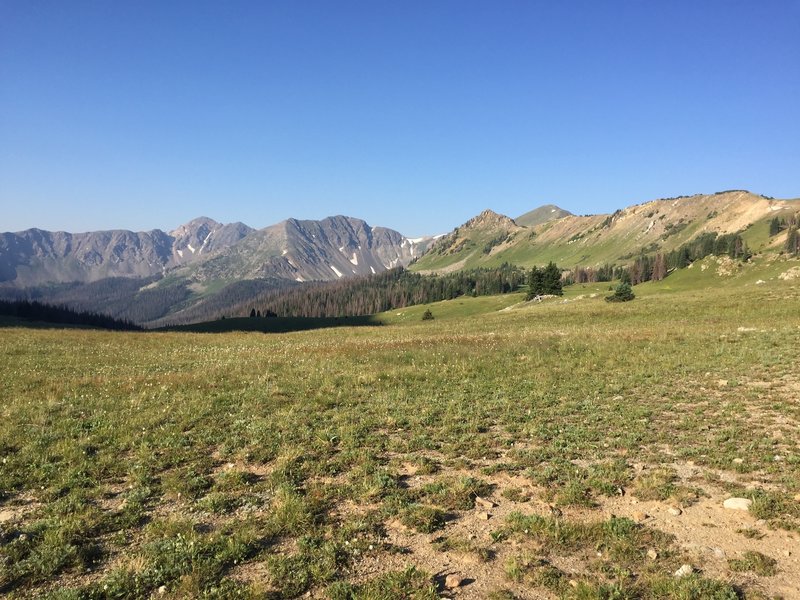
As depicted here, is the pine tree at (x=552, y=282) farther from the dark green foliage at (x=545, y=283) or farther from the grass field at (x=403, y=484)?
the grass field at (x=403, y=484)

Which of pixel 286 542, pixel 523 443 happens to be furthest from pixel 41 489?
pixel 523 443

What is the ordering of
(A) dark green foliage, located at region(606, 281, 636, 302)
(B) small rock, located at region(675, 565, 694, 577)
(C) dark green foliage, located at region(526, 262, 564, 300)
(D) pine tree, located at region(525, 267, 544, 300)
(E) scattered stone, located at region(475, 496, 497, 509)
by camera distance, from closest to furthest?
(B) small rock, located at region(675, 565, 694, 577), (E) scattered stone, located at region(475, 496, 497, 509), (A) dark green foliage, located at region(606, 281, 636, 302), (C) dark green foliage, located at region(526, 262, 564, 300), (D) pine tree, located at region(525, 267, 544, 300)

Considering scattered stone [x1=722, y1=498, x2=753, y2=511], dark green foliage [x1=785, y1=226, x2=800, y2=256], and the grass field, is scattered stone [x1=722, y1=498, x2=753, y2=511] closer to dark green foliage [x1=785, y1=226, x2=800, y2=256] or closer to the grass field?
the grass field

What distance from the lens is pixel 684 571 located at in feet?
23.9

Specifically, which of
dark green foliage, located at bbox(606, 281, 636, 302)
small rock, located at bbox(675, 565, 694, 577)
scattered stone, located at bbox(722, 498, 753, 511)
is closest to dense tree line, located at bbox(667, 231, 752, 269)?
dark green foliage, located at bbox(606, 281, 636, 302)

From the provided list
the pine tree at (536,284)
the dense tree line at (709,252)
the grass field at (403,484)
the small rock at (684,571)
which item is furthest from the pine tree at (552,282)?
the small rock at (684,571)

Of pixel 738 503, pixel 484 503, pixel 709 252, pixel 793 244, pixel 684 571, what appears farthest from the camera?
pixel 709 252

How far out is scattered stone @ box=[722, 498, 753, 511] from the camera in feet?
30.3

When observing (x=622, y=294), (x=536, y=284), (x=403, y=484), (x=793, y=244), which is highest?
(x=793, y=244)

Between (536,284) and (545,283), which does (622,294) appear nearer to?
(545,283)

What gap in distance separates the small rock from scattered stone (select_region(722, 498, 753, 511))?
2.80 meters

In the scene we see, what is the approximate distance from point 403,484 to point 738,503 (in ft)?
23.5

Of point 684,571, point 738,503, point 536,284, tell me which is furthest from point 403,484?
point 536,284

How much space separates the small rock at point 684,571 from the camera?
7.22 meters
